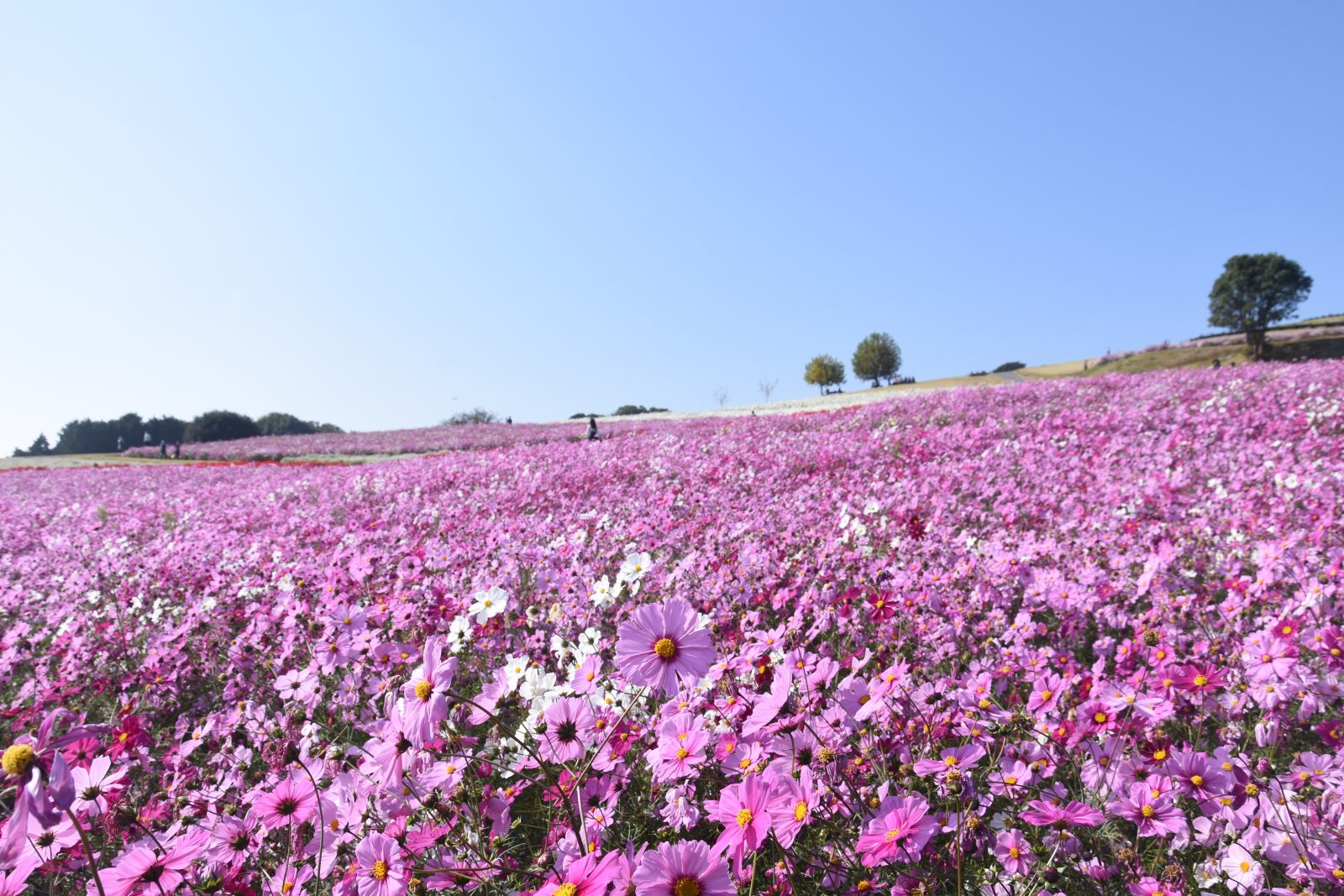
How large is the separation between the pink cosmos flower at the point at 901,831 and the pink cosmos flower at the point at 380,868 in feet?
3.08

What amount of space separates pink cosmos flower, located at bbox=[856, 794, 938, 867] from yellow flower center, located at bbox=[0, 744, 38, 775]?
1274 mm

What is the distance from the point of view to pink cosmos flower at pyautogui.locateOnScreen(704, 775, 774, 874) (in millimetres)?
1144

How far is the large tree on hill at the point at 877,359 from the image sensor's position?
8138 centimetres

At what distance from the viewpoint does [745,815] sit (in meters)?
1.19

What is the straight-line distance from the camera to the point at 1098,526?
4.27 m

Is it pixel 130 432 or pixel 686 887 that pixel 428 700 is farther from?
pixel 130 432

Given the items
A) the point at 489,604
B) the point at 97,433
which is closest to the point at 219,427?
the point at 97,433

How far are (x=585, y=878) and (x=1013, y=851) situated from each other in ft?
3.34

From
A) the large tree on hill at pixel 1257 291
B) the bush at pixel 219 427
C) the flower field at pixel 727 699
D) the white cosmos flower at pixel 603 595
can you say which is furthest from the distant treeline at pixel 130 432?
the large tree on hill at pixel 1257 291

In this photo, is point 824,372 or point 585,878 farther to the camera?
point 824,372

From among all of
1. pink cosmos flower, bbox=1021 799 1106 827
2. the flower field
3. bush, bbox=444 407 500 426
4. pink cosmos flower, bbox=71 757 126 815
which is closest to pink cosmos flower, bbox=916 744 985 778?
the flower field

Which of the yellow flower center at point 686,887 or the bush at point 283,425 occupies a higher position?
the bush at point 283,425

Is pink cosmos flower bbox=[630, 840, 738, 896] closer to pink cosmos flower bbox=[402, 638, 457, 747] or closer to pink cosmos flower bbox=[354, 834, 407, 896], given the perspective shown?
pink cosmos flower bbox=[402, 638, 457, 747]

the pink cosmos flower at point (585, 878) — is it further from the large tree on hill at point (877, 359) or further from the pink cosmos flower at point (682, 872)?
the large tree on hill at point (877, 359)
